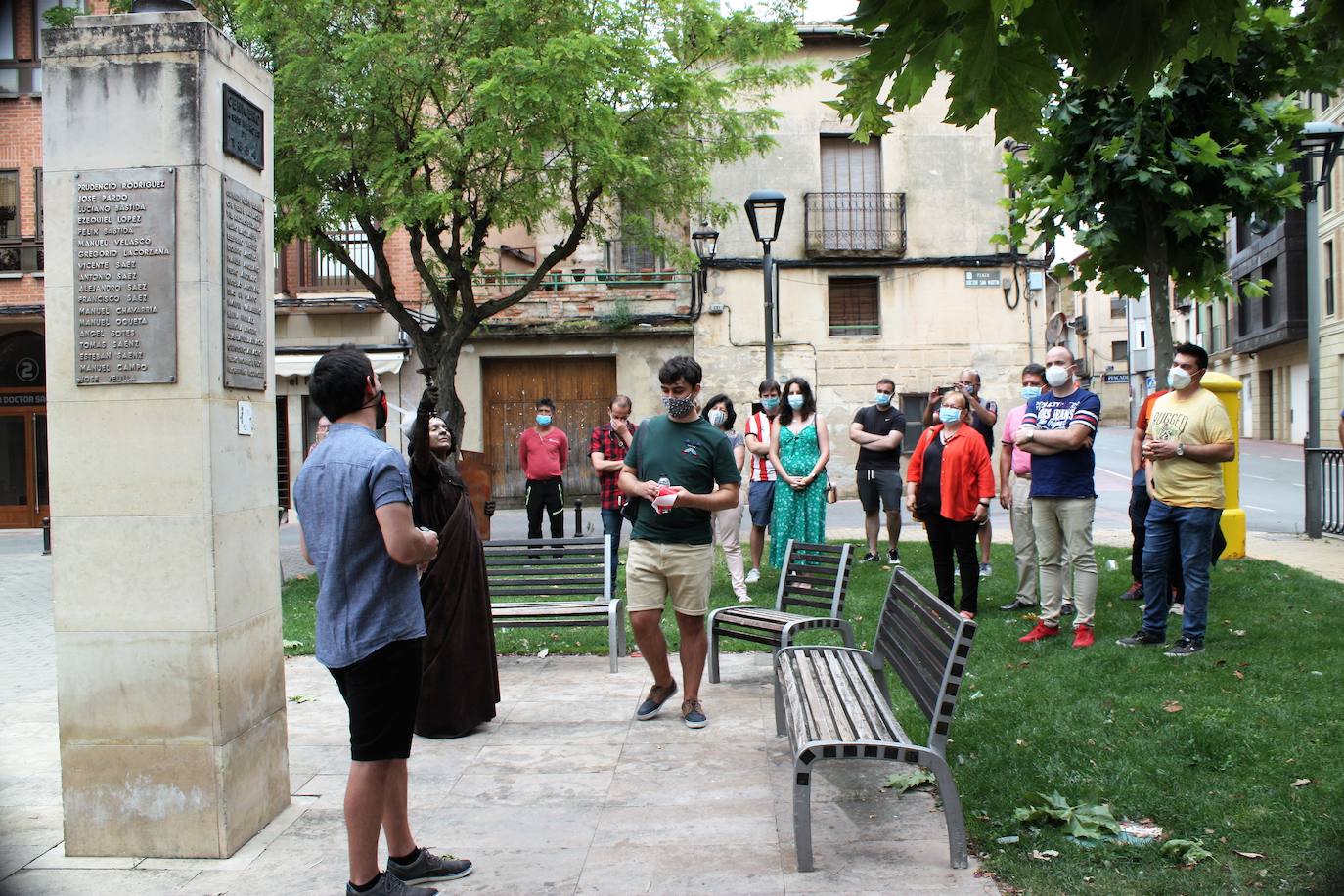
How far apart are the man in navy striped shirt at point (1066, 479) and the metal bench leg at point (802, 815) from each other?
383 cm

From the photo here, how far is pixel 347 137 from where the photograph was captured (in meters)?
13.7

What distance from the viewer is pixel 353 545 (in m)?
3.52

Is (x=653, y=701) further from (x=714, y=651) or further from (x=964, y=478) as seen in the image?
(x=964, y=478)

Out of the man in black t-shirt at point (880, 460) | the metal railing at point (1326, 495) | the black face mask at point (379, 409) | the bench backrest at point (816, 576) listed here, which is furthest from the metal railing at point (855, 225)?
the black face mask at point (379, 409)

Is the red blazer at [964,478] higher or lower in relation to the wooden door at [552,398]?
lower

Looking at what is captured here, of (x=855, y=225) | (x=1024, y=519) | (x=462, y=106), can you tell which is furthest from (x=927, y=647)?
(x=855, y=225)

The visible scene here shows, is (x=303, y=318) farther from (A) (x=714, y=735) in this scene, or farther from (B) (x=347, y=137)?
(A) (x=714, y=735)

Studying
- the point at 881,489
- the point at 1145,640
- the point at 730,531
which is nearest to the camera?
the point at 1145,640

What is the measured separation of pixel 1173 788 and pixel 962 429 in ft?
13.2

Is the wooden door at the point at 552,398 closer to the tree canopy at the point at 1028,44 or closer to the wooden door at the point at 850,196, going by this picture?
the wooden door at the point at 850,196

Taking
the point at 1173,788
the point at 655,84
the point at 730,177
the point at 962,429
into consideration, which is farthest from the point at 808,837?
the point at 730,177

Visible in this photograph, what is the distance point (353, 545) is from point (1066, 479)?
16.4 feet

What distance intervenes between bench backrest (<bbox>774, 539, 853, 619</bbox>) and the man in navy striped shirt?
1.42 meters

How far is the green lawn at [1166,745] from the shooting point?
12.2ft
